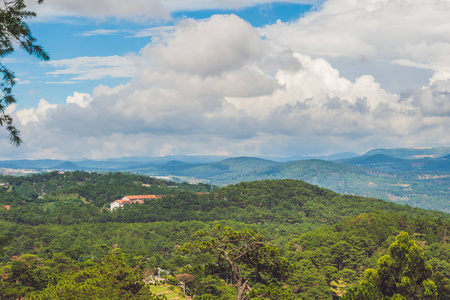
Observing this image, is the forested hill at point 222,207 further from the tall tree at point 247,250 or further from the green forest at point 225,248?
the tall tree at point 247,250

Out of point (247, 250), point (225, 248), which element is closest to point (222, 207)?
point (225, 248)

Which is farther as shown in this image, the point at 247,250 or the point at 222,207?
the point at 222,207

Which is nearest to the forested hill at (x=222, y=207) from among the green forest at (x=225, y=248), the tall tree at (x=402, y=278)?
the green forest at (x=225, y=248)

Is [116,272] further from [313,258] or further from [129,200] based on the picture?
[129,200]

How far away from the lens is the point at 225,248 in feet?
72.4

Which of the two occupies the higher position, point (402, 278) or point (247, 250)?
point (247, 250)

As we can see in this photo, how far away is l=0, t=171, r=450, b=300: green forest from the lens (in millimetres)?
24281

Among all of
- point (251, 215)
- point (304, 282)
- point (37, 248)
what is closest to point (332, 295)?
point (304, 282)

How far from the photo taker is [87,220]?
420 feet

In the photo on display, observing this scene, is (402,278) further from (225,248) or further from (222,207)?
(222,207)

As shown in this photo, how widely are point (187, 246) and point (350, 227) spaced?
7173cm

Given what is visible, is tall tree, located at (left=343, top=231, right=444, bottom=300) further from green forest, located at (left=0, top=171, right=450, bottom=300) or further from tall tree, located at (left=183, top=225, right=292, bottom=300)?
tall tree, located at (left=183, top=225, right=292, bottom=300)

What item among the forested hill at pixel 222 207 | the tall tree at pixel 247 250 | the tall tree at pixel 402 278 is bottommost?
the forested hill at pixel 222 207

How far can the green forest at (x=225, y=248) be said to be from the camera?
79.7ft
